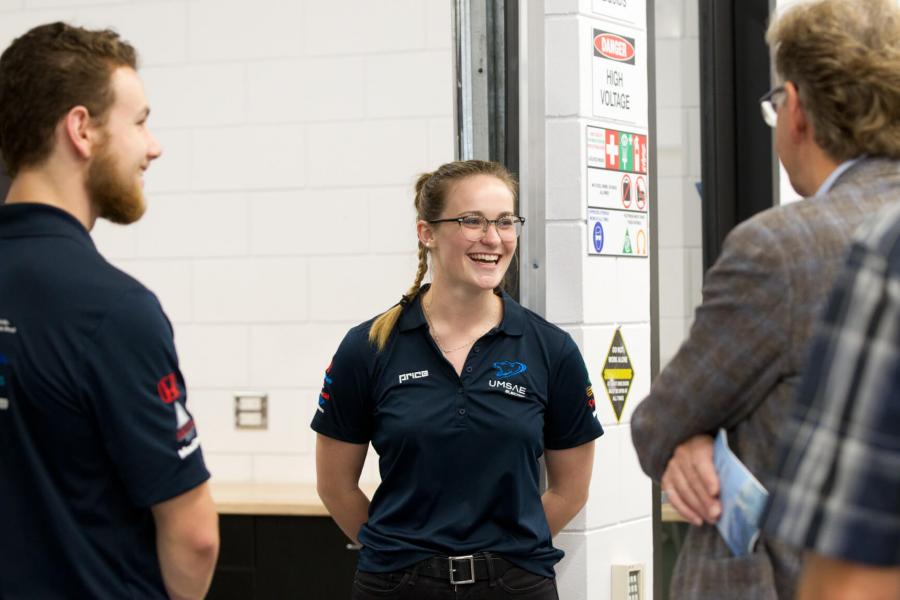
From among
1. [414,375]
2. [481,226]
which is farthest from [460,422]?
[481,226]

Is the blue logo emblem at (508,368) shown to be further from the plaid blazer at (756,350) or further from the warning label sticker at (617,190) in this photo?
the plaid blazer at (756,350)

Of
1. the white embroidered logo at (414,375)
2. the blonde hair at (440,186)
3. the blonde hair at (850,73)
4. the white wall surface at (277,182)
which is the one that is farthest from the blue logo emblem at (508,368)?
the white wall surface at (277,182)

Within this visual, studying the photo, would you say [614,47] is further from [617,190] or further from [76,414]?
[76,414]

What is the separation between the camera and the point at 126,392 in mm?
1584

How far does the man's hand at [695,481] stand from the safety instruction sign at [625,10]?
5.37 ft

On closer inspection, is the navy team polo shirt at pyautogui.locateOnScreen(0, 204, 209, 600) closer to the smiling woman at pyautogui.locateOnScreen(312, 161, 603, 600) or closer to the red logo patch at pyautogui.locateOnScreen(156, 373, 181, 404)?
the red logo patch at pyautogui.locateOnScreen(156, 373, 181, 404)

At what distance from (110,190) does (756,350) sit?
3.01 ft

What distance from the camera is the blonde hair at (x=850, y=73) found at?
142cm

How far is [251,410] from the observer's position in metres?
4.36

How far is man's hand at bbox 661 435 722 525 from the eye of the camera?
1469mm

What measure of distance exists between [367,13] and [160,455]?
292 cm

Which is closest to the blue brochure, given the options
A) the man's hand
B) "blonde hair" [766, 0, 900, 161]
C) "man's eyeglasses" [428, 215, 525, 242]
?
the man's hand

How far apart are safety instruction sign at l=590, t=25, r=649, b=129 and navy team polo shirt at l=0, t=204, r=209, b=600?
5.08 ft

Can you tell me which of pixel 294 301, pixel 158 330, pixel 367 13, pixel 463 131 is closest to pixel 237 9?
pixel 367 13
